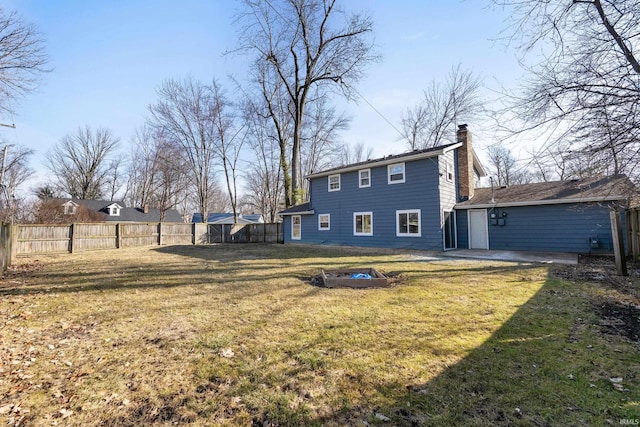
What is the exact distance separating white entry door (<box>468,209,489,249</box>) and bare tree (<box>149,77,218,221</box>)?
882 inches

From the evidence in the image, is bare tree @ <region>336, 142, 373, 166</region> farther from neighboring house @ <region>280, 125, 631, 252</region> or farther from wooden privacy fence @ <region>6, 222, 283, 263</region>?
neighboring house @ <region>280, 125, 631, 252</region>

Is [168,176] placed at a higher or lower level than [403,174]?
higher

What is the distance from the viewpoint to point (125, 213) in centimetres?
3378

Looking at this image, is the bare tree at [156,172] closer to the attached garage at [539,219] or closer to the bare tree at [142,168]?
the bare tree at [142,168]

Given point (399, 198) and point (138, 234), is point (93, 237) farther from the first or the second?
point (399, 198)

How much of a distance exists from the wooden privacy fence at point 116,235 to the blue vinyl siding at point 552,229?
46.9 ft

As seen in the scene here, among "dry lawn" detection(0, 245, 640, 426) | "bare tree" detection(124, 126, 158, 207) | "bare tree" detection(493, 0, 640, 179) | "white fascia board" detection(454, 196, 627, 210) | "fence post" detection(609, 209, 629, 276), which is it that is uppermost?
"bare tree" detection(124, 126, 158, 207)

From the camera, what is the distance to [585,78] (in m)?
4.63

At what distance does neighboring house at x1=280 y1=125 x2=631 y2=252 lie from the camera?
1191 cm

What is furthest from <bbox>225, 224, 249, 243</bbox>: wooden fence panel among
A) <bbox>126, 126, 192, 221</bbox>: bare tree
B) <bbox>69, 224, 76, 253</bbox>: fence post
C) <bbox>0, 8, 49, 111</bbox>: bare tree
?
<bbox>0, 8, 49, 111</bbox>: bare tree

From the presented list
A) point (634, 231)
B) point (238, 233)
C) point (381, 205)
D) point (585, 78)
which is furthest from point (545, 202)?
point (238, 233)

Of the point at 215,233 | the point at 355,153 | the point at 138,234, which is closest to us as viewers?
the point at 138,234

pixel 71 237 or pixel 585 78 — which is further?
pixel 71 237

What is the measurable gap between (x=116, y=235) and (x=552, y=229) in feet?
71.7
